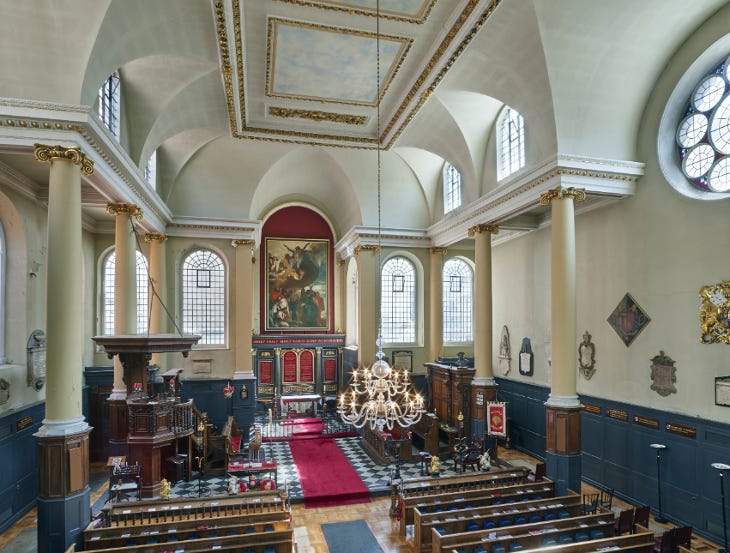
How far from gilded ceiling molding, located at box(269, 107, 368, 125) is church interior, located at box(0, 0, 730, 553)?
64mm

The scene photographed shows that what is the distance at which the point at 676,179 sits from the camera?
11.3 m

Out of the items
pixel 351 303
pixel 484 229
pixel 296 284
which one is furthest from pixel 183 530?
pixel 296 284

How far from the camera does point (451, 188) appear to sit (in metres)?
19.8

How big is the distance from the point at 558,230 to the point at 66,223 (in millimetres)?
10688

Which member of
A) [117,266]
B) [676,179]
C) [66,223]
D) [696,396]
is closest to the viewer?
[66,223]

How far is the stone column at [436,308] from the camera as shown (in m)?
20.7

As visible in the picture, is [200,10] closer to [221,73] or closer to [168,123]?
[221,73]

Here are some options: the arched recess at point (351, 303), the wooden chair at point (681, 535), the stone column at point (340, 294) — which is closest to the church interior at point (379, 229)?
the wooden chair at point (681, 535)

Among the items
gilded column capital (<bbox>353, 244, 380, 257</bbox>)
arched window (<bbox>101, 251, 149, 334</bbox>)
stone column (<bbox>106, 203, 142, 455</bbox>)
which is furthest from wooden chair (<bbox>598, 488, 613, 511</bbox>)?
arched window (<bbox>101, 251, 149, 334</bbox>)

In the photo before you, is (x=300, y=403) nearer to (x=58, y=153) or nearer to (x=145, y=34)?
(x=58, y=153)

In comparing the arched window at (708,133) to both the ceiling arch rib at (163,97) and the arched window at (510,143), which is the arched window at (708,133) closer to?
the arched window at (510,143)

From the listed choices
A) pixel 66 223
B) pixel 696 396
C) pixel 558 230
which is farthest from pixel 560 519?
pixel 66 223

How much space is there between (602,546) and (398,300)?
1414 cm

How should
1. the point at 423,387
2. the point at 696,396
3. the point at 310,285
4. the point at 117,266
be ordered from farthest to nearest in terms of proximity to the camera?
1. the point at 310,285
2. the point at 423,387
3. the point at 117,266
4. the point at 696,396
